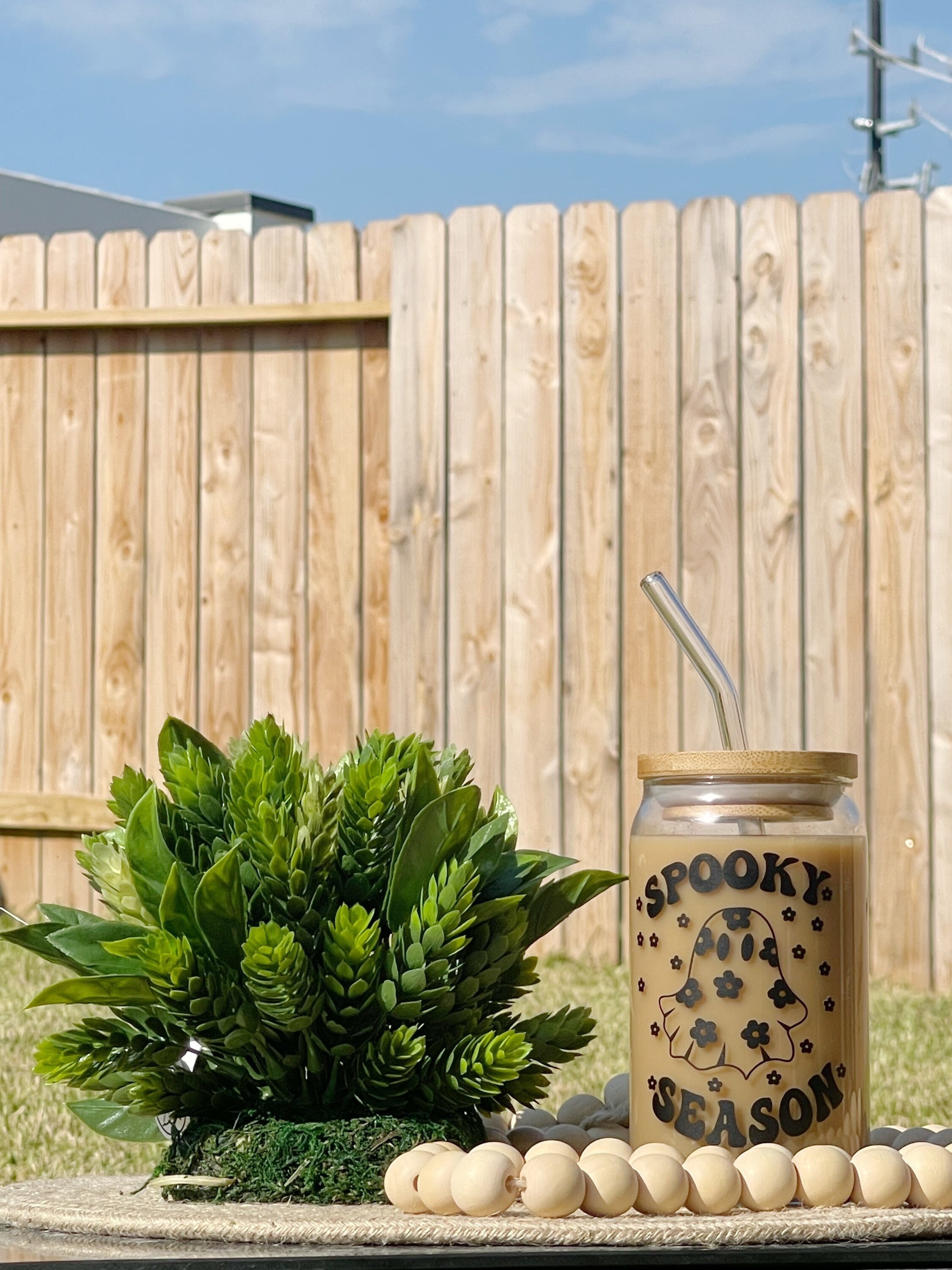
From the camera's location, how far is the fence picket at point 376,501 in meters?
3.98

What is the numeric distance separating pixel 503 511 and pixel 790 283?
0.86 metres

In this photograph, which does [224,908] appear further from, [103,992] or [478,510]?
[478,510]

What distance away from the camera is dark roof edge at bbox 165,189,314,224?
8.30 metres

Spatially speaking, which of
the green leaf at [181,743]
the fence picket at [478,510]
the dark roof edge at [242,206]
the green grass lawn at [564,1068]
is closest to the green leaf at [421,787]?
the green leaf at [181,743]

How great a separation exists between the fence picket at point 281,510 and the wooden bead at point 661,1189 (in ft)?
11.0

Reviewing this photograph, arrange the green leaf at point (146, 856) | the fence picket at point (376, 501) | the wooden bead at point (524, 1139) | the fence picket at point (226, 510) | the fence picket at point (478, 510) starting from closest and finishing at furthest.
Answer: the green leaf at point (146, 856)
the wooden bead at point (524, 1139)
the fence picket at point (478, 510)
the fence picket at point (376, 501)
the fence picket at point (226, 510)

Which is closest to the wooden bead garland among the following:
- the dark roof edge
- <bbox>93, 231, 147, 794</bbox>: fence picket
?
<bbox>93, 231, 147, 794</bbox>: fence picket

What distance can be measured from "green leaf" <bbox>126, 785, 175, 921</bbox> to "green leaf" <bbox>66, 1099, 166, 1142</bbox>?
0.45ft

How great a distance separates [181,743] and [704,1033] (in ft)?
1.05

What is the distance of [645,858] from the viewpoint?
81 cm

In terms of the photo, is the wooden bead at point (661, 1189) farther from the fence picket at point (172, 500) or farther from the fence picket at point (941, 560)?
the fence picket at point (172, 500)

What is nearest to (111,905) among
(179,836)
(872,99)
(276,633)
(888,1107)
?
(179,836)

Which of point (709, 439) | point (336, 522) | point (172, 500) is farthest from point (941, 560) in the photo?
point (172, 500)

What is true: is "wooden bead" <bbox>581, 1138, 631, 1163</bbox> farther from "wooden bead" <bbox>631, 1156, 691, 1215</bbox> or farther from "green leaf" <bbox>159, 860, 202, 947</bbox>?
"green leaf" <bbox>159, 860, 202, 947</bbox>
